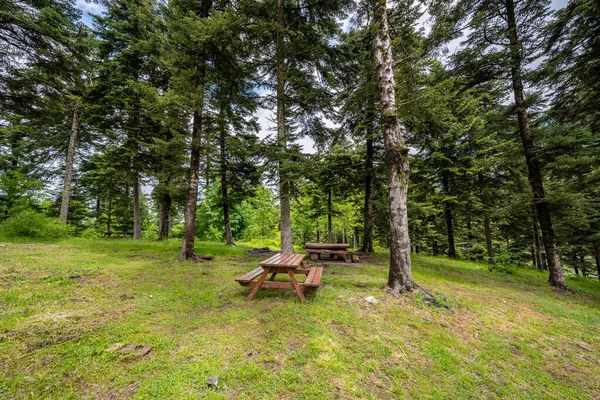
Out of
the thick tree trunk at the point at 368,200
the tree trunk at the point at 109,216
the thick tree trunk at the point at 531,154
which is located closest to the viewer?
the thick tree trunk at the point at 531,154

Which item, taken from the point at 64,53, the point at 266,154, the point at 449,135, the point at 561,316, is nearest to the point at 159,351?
the point at 266,154

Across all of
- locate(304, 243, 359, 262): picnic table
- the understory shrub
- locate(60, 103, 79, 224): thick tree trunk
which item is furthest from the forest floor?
locate(60, 103, 79, 224): thick tree trunk

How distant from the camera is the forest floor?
223 centimetres

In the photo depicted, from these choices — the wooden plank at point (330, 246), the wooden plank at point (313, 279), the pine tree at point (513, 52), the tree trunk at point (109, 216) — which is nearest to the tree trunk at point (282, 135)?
the wooden plank at point (330, 246)

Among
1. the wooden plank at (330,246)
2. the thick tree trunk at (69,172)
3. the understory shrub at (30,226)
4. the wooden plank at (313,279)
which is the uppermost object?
the thick tree trunk at (69,172)

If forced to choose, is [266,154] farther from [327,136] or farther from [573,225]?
[573,225]

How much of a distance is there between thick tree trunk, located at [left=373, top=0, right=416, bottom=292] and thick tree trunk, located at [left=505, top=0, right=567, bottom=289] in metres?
5.57

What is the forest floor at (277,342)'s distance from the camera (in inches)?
87.9

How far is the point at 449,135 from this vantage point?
39.0 feet

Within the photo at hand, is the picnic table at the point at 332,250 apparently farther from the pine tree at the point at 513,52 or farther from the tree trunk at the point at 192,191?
the pine tree at the point at 513,52

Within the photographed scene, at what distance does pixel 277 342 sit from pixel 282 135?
7145 millimetres

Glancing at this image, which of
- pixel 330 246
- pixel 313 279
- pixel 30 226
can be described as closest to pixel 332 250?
pixel 330 246

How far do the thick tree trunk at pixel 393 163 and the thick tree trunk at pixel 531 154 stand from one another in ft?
Answer: 18.3

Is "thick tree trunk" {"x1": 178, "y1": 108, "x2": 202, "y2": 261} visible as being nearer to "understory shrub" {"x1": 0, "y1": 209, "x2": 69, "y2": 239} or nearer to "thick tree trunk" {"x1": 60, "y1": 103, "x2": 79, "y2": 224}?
"understory shrub" {"x1": 0, "y1": 209, "x2": 69, "y2": 239}
